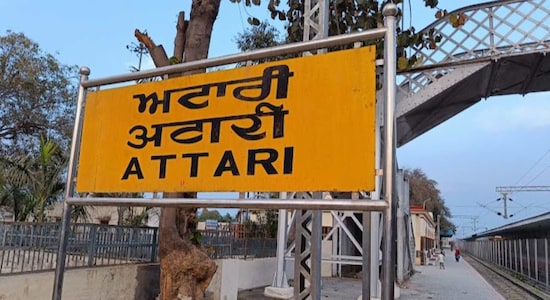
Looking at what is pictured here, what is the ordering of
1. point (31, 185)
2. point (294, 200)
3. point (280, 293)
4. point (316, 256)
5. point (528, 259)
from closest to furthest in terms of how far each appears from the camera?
point (294, 200) → point (316, 256) → point (31, 185) → point (280, 293) → point (528, 259)

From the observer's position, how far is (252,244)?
1132cm

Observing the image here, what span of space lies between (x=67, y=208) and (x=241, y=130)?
130cm

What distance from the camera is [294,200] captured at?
6.90 feet

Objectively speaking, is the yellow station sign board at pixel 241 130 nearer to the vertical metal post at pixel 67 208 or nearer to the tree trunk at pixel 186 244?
the vertical metal post at pixel 67 208

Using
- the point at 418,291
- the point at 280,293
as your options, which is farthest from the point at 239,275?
the point at 418,291

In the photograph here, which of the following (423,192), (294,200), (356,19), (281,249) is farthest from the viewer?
(423,192)

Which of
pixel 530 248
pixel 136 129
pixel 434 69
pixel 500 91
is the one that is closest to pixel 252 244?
pixel 434 69

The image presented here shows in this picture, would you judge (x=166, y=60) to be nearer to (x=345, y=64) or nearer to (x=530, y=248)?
(x=345, y=64)

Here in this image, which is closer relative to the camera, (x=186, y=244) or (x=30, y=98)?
(x=186, y=244)

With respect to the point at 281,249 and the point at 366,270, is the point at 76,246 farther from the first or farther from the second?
the point at 366,270

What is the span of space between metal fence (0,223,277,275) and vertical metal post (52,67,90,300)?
1.81 meters

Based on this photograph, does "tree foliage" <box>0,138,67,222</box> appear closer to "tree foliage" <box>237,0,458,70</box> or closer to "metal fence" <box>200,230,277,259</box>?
"metal fence" <box>200,230,277,259</box>

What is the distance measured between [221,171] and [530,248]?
1736cm

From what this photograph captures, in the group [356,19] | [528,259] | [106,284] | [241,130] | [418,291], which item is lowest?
[418,291]
